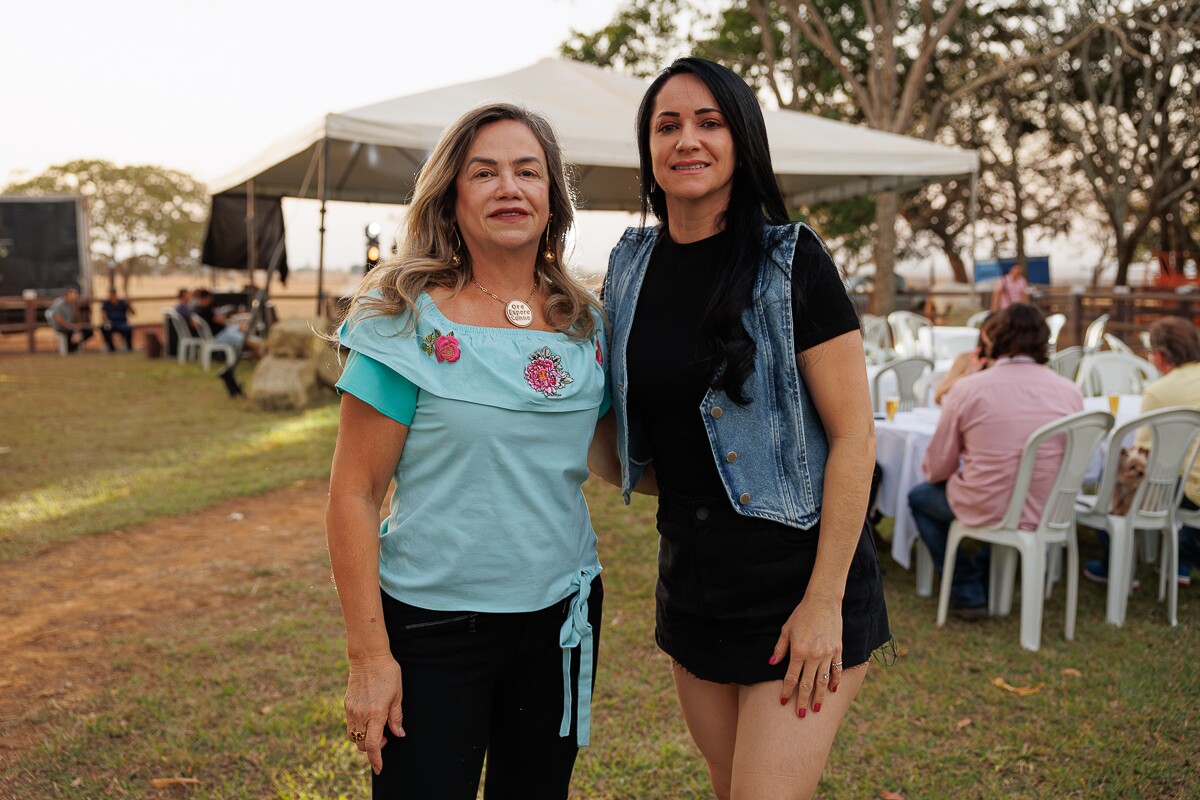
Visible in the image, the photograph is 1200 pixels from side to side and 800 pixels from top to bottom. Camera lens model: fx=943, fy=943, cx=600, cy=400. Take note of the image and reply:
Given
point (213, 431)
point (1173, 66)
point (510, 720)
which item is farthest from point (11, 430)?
point (1173, 66)

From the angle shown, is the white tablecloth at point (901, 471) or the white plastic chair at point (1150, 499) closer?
the white plastic chair at point (1150, 499)

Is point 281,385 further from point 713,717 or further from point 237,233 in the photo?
point 713,717

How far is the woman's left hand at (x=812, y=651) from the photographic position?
1608 millimetres

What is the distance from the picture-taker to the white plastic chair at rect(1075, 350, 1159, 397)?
6531 mm

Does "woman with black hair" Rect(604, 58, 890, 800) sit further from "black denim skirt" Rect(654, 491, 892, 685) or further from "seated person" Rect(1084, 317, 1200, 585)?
"seated person" Rect(1084, 317, 1200, 585)

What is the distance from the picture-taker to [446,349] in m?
1.55

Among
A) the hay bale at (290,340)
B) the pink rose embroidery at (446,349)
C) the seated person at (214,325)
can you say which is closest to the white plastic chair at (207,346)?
the seated person at (214,325)

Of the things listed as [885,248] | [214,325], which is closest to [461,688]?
[885,248]

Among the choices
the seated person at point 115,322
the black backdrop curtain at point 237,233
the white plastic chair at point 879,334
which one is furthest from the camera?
the seated person at point 115,322

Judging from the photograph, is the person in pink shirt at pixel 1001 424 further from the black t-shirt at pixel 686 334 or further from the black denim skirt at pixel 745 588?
the black t-shirt at pixel 686 334

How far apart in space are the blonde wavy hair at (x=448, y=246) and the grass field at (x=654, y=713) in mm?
1813

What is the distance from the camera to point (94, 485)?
7.13m

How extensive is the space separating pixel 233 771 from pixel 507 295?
2.16 meters

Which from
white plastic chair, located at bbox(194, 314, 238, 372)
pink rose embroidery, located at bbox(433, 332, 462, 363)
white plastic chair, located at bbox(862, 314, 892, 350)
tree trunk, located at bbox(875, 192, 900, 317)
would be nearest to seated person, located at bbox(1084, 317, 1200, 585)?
pink rose embroidery, located at bbox(433, 332, 462, 363)
